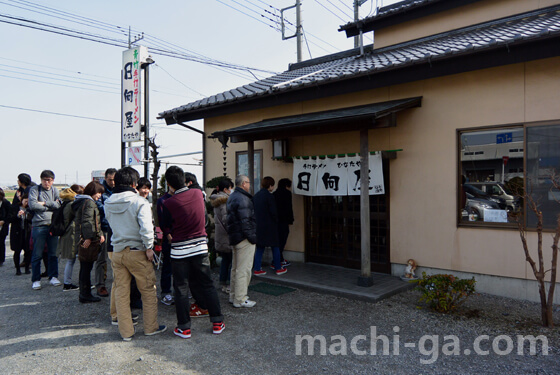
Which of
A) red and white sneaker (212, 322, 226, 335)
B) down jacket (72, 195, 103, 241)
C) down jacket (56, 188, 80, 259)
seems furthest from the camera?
down jacket (56, 188, 80, 259)

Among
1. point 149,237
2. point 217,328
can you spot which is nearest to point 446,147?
point 217,328

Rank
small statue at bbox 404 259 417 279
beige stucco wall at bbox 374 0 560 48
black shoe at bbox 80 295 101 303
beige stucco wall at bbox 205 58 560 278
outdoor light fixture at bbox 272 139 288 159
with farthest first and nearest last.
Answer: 1. outdoor light fixture at bbox 272 139 288 159
2. beige stucco wall at bbox 374 0 560 48
3. small statue at bbox 404 259 417 279
4. black shoe at bbox 80 295 101 303
5. beige stucco wall at bbox 205 58 560 278

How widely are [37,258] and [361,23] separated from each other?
28.6 feet

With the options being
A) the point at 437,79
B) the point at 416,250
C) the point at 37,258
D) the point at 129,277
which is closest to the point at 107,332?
the point at 129,277

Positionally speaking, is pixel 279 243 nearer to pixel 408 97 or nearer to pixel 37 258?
pixel 408 97

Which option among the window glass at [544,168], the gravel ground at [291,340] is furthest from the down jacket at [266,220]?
the window glass at [544,168]

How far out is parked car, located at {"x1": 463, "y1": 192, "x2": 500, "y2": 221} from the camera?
20.2 feet

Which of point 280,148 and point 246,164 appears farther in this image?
point 246,164

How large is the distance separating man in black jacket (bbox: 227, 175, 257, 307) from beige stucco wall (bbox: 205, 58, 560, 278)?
2918mm

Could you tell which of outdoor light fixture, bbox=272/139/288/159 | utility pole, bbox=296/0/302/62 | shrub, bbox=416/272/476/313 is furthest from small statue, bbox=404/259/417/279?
utility pole, bbox=296/0/302/62

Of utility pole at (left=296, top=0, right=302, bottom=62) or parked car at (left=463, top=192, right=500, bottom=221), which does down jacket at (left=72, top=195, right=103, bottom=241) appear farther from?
utility pole at (left=296, top=0, right=302, bottom=62)

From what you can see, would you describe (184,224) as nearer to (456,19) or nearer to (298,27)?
(456,19)

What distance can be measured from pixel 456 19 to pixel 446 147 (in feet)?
11.9

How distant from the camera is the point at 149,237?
4.48 metres
